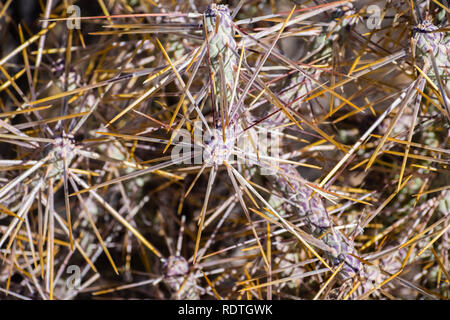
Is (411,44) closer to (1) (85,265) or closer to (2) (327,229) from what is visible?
(2) (327,229)

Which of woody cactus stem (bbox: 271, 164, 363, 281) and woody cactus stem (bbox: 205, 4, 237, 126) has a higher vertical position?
woody cactus stem (bbox: 205, 4, 237, 126)

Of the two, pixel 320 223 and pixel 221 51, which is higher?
pixel 221 51

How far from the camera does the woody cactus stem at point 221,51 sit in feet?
0.96

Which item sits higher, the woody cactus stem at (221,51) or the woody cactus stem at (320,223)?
the woody cactus stem at (221,51)

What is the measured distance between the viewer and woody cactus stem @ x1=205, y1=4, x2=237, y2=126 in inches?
11.5

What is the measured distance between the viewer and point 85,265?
22.9 inches

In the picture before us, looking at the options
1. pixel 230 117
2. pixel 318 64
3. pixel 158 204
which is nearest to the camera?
pixel 230 117

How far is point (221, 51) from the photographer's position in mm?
305

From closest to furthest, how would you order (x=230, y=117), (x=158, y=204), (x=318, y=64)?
(x=230, y=117), (x=318, y=64), (x=158, y=204)

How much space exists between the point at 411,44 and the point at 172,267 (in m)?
0.31
